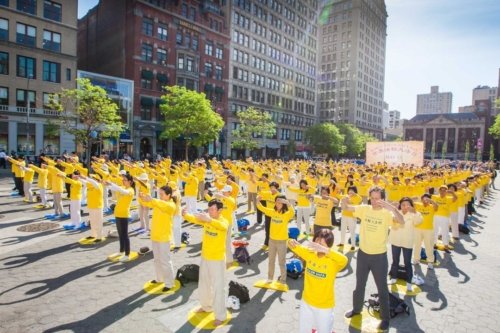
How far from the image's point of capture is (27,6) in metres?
34.6

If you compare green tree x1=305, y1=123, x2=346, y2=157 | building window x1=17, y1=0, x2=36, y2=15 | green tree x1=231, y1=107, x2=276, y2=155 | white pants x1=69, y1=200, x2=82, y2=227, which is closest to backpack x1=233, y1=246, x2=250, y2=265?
white pants x1=69, y1=200, x2=82, y2=227

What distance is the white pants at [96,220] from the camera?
10289mm

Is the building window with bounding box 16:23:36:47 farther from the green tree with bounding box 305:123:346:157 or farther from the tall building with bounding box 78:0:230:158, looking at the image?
the green tree with bounding box 305:123:346:157

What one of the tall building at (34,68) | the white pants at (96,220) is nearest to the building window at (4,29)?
the tall building at (34,68)

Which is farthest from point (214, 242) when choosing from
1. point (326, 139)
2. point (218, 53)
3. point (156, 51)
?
point (326, 139)

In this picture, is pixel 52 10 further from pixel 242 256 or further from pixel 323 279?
pixel 323 279

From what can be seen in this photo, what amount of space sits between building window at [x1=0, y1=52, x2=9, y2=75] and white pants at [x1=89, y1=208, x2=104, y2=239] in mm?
32115

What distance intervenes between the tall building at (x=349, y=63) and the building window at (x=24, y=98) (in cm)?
8204

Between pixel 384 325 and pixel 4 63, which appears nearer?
pixel 384 325

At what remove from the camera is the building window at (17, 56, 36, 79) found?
112 feet

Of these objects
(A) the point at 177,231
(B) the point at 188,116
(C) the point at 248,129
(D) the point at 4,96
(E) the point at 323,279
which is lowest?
(A) the point at 177,231

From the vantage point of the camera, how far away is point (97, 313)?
20.6ft

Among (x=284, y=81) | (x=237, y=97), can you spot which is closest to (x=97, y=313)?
(x=237, y=97)

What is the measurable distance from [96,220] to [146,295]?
431 cm
